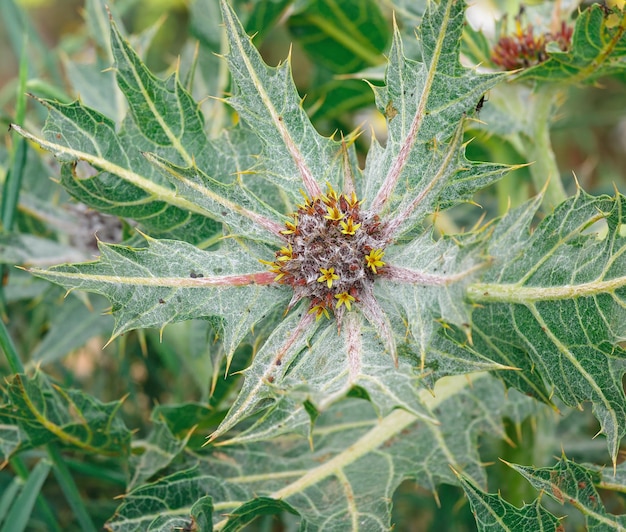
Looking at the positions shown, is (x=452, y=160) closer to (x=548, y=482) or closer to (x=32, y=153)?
(x=548, y=482)

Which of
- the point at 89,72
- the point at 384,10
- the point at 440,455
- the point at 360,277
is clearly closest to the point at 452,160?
the point at 360,277

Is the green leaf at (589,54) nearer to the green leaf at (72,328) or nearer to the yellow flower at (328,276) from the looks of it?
the yellow flower at (328,276)

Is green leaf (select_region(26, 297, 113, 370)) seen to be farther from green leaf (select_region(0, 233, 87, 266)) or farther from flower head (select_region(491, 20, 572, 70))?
flower head (select_region(491, 20, 572, 70))

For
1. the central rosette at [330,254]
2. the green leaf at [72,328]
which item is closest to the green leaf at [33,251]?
the green leaf at [72,328]

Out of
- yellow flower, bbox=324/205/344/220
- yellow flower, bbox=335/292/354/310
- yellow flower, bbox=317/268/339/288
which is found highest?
yellow flower, bbox=324/205/344/220

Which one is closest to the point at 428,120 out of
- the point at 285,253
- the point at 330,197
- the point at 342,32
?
the point at 330,197

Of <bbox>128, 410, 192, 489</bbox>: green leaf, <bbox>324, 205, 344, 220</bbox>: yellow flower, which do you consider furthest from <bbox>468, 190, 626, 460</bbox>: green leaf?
<bbox>128, 410, 192, 489</bbox>: green leaf
